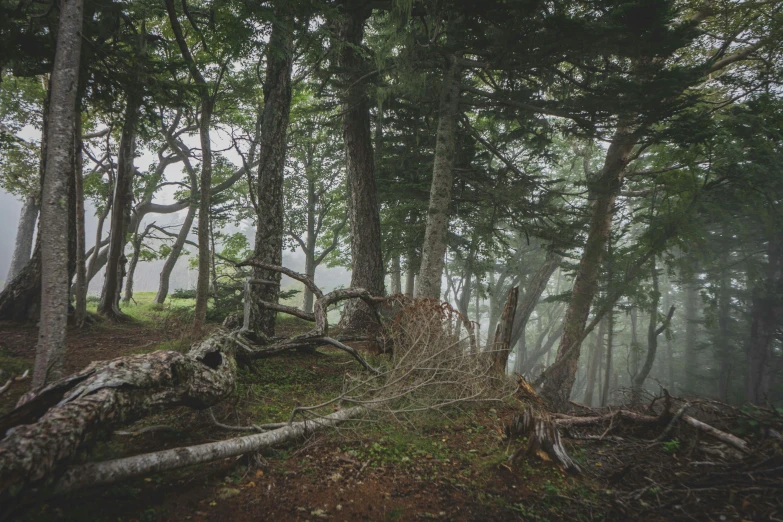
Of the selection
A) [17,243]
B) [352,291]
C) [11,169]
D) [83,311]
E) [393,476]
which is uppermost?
[11,169]

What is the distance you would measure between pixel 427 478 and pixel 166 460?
6.78 ft

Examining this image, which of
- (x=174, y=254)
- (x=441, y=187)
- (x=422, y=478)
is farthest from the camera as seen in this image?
(x=174, y=254)

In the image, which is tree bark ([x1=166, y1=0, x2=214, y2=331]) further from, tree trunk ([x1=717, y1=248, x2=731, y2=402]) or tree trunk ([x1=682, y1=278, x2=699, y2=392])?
tree trunk ([x1=682, y1=278, x2=699, y2=392])

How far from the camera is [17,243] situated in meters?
15.6

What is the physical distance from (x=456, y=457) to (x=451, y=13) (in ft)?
26.5

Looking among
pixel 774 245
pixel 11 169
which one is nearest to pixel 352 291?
pixel 11 169

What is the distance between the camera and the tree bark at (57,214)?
366 cm

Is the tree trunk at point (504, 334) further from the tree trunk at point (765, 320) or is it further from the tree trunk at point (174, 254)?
the tree trunk at point (765, 320)

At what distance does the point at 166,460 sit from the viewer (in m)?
2.41

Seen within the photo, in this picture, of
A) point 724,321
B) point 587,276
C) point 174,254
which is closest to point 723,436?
point 587,276

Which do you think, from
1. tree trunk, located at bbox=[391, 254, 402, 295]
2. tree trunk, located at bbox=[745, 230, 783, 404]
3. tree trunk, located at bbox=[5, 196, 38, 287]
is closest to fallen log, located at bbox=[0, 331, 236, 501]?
tree trunk, located at bbox=[391, 254, 402, 295]

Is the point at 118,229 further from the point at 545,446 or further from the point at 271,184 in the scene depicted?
the point at 545,446

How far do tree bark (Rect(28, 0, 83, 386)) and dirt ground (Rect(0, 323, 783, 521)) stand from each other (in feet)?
2.21

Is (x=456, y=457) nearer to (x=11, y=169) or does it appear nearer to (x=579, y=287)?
(x=579, y=287)
